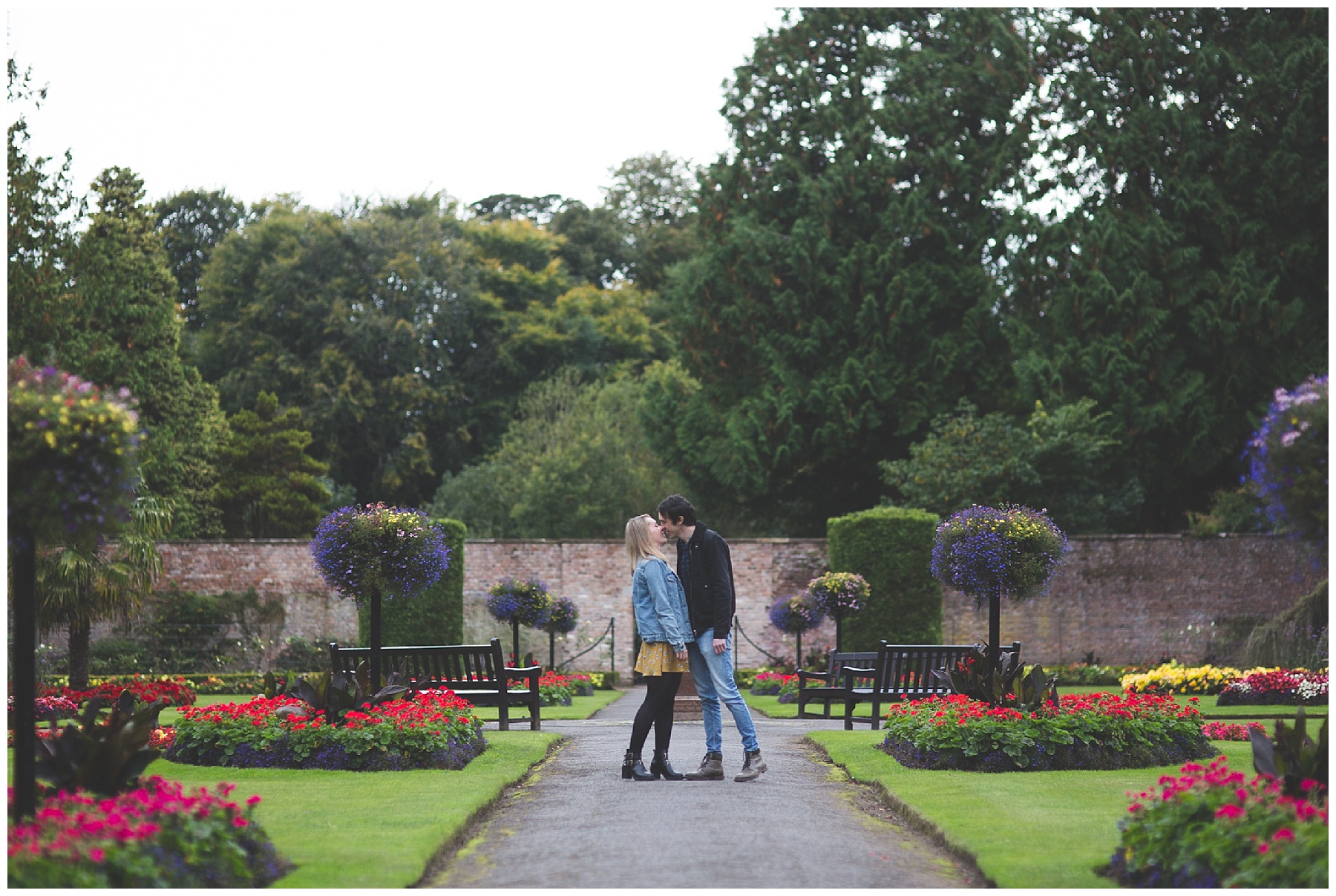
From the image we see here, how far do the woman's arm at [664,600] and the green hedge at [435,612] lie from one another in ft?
41.7

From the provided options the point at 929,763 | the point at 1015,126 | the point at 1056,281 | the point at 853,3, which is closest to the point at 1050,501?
the point at 1056,281

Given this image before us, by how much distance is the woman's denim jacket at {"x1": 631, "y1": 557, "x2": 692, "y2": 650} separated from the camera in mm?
7121

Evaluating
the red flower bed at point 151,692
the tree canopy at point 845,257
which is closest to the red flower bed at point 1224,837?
the red flower bed at point 151,692

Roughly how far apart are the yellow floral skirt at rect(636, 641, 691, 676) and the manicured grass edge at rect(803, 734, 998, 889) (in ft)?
4.19

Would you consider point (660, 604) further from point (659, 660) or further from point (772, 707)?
point (772, 707)

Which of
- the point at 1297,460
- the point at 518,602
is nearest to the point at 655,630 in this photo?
the point at 1297,460

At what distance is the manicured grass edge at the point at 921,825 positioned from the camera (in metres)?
5.04

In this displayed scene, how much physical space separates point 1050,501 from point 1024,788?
16.4 m

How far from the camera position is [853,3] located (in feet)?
84.2

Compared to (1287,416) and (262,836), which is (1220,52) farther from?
(262,836)

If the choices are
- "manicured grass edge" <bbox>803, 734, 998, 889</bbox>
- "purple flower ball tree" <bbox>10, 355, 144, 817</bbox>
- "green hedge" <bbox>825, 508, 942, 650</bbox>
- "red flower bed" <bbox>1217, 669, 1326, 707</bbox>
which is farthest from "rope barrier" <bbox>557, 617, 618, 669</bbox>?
"purple flower ball tree" <bbox>10, 355, 144, 817</bbox>

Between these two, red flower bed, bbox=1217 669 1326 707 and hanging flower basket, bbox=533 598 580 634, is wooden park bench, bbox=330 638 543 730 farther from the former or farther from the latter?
red flower bed, bbox=1217 669 1326 707

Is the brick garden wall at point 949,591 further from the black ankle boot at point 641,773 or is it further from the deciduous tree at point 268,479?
the black ankle boot at point 641,773

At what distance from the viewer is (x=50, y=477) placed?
14.8 feet
